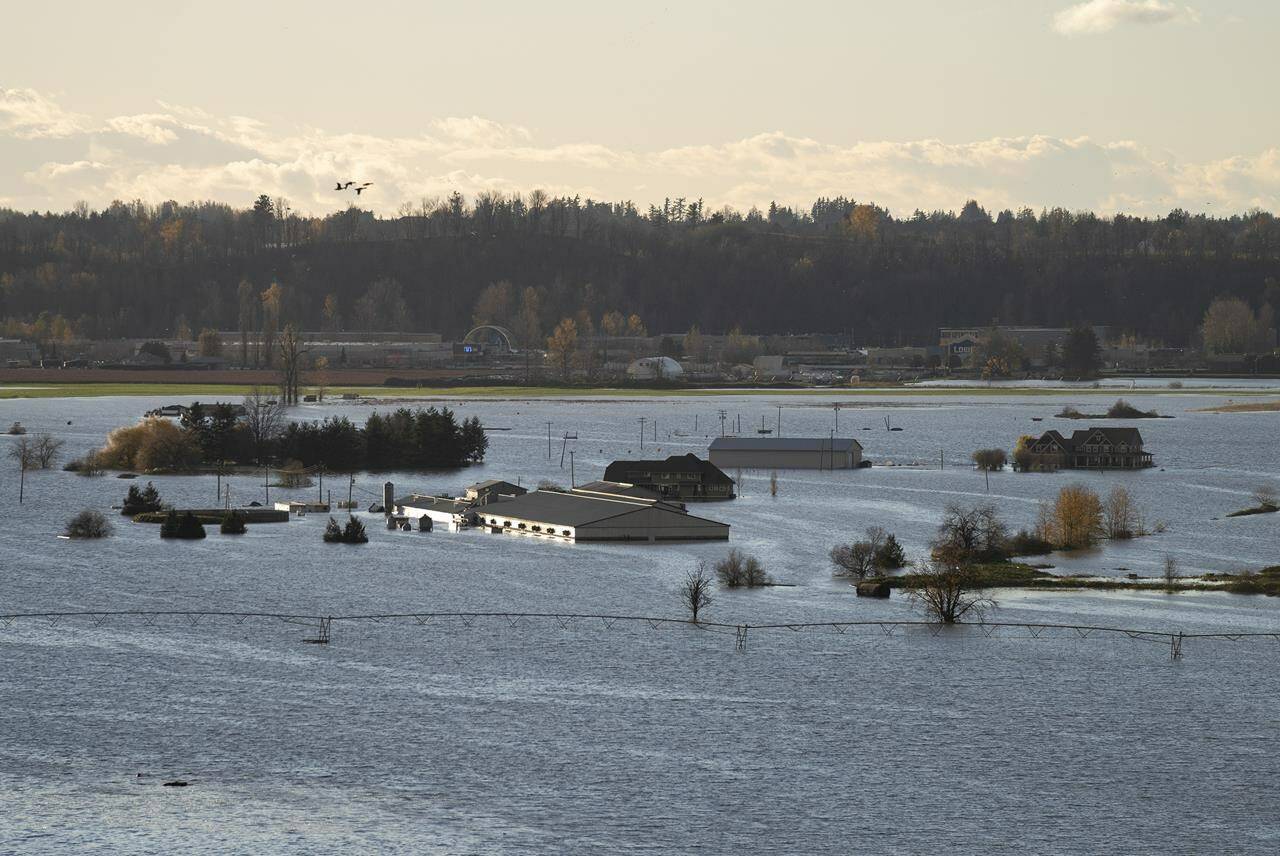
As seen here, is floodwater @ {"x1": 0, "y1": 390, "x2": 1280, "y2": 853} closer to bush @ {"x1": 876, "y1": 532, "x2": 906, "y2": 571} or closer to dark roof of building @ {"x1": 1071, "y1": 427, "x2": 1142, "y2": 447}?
bush @ {"x1": 876, "y1": 532, "x2": 906, "y2": 571}

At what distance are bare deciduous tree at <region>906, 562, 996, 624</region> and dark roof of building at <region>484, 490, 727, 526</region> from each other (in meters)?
16.3

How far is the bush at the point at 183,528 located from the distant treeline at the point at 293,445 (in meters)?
30.4

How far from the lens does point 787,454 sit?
109750mm

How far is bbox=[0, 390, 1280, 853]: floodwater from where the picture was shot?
32.1m

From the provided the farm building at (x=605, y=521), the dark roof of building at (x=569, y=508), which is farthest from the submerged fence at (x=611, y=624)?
the dark roof of building at (x=569, y=508)

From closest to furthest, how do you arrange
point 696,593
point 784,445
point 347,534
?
point 696,593 → point 347,534 → point 784,445

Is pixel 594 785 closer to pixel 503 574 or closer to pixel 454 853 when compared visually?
pixel 454 853

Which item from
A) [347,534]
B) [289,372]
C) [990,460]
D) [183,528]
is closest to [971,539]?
[347,534]

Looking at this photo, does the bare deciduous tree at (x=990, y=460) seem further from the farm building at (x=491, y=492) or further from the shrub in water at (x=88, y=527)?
the shrub in water at (x=88, y=527)

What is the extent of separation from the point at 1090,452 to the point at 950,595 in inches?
2425

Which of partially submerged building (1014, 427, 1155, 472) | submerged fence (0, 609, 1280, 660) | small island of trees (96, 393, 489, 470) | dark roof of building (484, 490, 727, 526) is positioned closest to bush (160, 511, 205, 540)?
dark roof of building (484, 490, 727, 526)

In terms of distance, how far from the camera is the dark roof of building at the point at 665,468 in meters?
89.0

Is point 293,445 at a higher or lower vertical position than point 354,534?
higher

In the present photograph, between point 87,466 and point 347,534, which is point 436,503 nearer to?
point 347,534
